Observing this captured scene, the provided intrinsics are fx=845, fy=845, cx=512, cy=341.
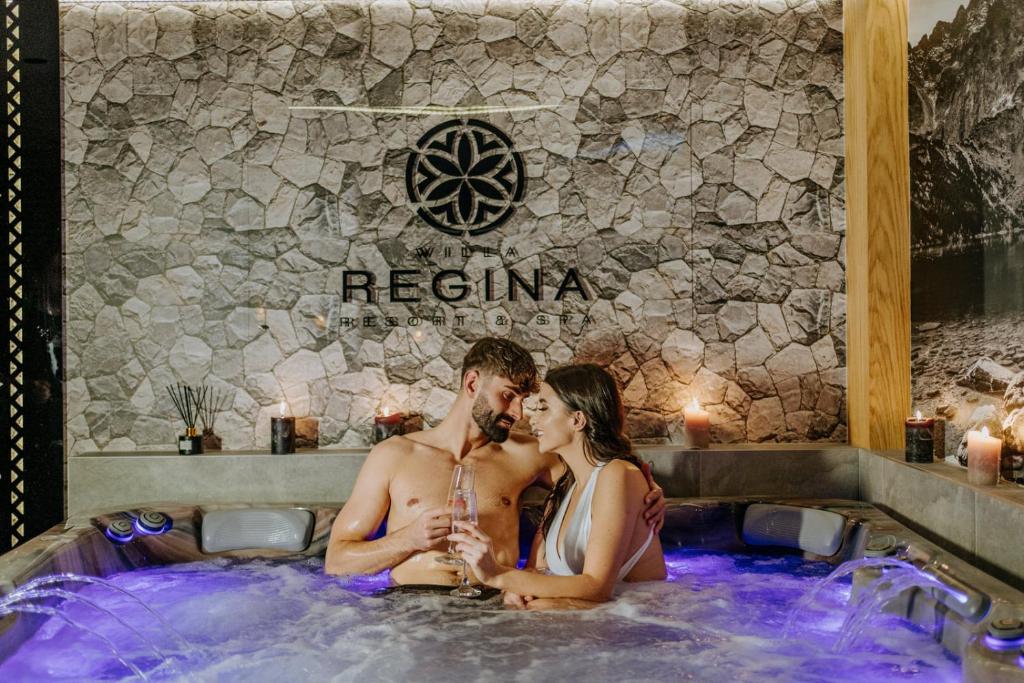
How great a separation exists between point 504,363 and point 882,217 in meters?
1.86

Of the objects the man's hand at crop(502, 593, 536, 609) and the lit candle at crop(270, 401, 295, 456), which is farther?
the lit candle at crop(270, 401, 295, 456)

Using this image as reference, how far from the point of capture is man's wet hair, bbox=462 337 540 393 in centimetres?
303

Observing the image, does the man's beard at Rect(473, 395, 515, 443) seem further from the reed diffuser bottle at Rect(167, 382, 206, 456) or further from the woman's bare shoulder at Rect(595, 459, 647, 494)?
the reed diffuser bottle at Rect(167, 382, 206, 456)

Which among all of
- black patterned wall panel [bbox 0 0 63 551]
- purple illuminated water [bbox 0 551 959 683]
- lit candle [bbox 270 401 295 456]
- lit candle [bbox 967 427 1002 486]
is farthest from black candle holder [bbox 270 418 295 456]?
lit candle [bbox 967 427 1002 486]

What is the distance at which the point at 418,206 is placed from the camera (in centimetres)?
389

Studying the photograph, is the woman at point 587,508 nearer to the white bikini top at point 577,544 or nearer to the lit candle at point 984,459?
the white bikini top at point 577,544

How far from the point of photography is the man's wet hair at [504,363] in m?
3.03

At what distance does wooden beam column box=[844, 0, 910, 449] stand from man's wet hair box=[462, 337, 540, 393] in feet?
5.31

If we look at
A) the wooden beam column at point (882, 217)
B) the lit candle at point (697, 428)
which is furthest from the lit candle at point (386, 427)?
the wooden beam column at point (882, 217)

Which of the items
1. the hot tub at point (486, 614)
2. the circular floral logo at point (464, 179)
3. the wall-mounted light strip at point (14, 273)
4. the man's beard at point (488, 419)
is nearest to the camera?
the hot tub at point (486, 614)

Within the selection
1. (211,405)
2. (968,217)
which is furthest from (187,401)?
(968,217)

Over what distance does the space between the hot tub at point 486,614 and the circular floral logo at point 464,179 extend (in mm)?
1366

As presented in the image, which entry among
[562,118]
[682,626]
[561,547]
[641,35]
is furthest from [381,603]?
[641,35]

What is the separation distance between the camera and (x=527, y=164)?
154 inches
